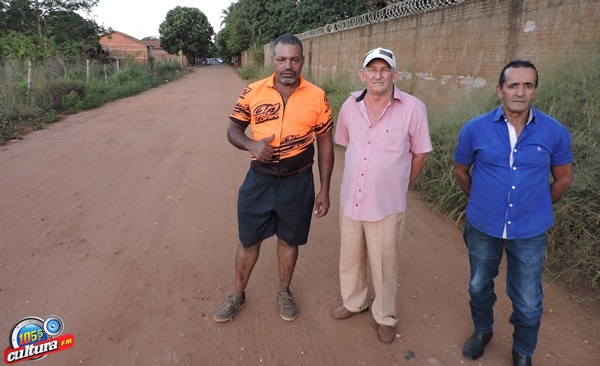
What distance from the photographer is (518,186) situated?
1825mm

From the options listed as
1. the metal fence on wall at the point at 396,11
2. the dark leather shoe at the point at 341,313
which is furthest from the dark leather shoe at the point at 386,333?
the metal fence on wall at the point at 396,11

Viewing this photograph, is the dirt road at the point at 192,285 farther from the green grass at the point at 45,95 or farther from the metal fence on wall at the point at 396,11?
the metal fence on wall at the point at 396,11

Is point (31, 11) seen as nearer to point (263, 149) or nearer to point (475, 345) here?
point (263, 149)

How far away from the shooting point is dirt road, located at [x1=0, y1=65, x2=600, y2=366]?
2.25 m

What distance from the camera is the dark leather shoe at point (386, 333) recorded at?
2.31m

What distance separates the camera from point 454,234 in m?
3.70

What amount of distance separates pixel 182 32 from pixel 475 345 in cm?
4937

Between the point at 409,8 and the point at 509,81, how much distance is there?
19.3ft

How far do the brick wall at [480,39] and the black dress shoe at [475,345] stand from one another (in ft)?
10.5

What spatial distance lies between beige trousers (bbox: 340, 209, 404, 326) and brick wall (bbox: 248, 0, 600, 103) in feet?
10.5

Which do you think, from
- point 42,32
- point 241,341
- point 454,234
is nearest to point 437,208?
point 454,234

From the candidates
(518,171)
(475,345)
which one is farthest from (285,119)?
(475,345)

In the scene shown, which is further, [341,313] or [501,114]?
[341,313]

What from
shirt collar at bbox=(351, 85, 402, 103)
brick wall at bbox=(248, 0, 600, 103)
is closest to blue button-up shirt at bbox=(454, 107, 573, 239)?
shirt collar at bbox=(351, 85, 402, 103)
